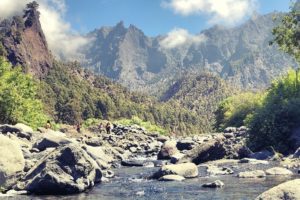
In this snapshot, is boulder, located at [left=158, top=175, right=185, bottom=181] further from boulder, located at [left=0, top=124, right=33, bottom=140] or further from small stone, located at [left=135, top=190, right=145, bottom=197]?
boulder, located at [left=0, top=124, right=33, bottom=140]

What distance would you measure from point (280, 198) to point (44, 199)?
12.6 m

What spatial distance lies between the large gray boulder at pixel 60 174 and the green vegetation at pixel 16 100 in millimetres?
47476

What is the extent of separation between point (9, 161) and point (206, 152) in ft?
68.6

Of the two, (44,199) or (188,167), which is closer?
(44,199)

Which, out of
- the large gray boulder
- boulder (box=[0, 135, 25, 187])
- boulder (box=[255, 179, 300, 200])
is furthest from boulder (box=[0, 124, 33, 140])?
boulder (box=[255, 179, 300, 200])

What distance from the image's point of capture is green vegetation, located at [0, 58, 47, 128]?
7175cm

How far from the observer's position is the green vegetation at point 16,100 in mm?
71750

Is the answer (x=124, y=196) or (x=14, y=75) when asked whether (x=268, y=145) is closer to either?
(x=124, y=196)

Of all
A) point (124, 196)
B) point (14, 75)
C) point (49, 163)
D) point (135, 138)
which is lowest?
point (124, 196)

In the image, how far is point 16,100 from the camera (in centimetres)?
7250

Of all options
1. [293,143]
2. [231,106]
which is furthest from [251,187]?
[231,106]

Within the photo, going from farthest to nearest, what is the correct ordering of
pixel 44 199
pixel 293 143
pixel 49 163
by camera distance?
pixel 293 143 < pixel 49 163 < pixel 44 199

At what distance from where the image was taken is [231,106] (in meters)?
145

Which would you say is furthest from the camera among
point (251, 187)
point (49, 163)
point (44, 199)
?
point (251, 187)
